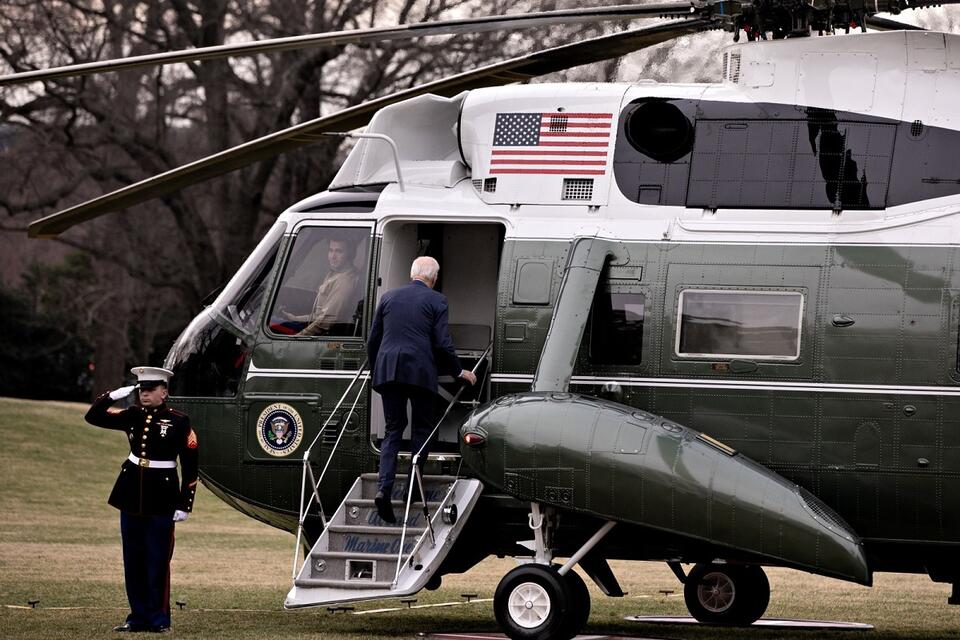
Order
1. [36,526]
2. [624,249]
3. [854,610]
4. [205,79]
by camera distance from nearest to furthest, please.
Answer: [624,249] → [854,610] → [36,526] → [205,79]

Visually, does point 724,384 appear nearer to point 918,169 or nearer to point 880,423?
point 880,423

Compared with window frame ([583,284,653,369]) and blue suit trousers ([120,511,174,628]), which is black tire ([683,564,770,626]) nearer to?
window frame ([583,284,653,369])

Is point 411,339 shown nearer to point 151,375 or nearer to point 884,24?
point 151,375

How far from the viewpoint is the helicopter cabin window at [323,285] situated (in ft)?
35.0

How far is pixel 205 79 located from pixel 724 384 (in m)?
21.4

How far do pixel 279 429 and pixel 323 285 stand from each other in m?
1.11

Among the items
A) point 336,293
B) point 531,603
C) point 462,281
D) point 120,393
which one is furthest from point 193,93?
point 531,603

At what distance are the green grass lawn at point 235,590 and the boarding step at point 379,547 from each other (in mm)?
493

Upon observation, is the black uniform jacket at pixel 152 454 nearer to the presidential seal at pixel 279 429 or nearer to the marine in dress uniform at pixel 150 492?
the marine in dress uniform at pixel 150 492

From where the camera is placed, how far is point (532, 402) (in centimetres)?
939

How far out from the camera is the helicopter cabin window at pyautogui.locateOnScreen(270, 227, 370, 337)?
35.0 ft

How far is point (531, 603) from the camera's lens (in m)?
9.49

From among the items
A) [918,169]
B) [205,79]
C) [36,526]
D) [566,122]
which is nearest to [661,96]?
[566,122]

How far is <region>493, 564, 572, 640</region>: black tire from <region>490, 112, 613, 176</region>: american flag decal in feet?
9.29
